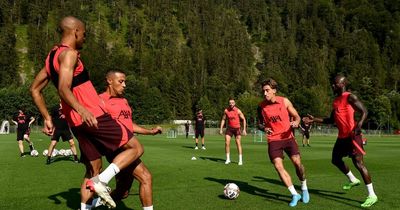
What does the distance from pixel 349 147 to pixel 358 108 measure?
906 mm

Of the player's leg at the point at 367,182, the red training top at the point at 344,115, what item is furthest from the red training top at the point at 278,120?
the player's leg at the point at 367,182

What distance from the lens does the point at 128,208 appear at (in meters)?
8.05

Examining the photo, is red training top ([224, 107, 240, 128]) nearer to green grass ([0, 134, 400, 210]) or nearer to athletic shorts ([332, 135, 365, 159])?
green grass ([0, 134, 400, 210])

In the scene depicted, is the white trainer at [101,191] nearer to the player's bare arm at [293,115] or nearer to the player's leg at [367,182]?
the player's bare arm at [293,115]

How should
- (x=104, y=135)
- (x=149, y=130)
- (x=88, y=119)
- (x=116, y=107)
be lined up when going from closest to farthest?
(x=88, y=119) < (x=104, y=135) < (x=149, y=130) < (x=116, y=107)

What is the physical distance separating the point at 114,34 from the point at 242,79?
59422mm

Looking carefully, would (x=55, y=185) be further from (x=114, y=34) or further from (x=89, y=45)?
(x=114, y=34)

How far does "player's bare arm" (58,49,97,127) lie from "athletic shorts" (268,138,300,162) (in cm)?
467

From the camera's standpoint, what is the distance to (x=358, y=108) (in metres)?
8.95

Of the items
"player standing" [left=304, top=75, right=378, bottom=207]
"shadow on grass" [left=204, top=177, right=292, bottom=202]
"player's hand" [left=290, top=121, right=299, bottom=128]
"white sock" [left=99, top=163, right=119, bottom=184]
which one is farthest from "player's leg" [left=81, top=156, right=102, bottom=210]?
"player standing" [left=304, top=75, right=378, bottom=207]

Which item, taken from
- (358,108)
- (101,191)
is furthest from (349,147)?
(101,191)

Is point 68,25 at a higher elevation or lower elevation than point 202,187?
higher

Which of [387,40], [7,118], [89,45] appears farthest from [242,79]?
[7,118]

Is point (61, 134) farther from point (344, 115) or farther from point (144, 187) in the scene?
point (144, 187)
